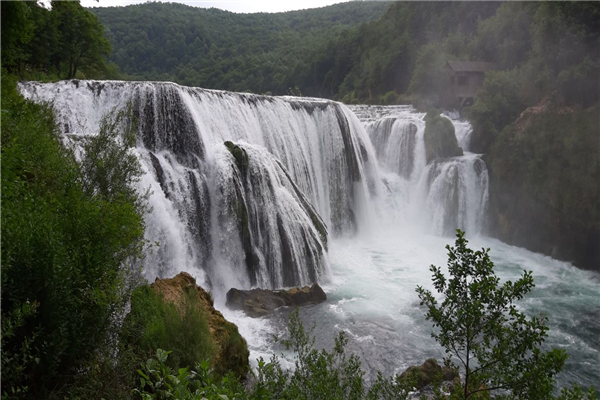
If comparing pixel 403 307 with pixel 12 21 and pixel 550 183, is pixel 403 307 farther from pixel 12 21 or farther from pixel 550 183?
pixel 12 21

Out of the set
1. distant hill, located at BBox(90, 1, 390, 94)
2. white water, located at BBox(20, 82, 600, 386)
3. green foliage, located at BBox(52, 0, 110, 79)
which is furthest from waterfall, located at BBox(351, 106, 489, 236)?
distant hill, located at BBox(90, 1, 390, 94)

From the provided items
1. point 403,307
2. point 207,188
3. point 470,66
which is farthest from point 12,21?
point 470,66

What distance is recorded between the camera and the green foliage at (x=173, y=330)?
835 centimetres

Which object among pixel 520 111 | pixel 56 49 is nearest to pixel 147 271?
pixel 56 49

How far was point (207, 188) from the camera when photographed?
1694 cm

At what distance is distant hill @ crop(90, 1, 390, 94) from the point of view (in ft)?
214

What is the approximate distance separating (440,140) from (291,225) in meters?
14.1

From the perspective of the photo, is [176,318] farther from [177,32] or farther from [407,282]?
[177,32]

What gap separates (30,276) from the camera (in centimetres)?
533

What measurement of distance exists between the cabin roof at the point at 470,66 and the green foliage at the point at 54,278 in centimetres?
3614

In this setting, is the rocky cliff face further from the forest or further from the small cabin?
the small cabin

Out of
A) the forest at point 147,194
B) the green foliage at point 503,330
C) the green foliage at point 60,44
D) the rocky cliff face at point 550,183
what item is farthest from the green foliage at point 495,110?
the green foliage at point 60,44

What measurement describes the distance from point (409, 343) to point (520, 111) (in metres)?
18.9

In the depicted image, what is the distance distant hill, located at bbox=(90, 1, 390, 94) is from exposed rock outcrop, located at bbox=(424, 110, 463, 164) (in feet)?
141
